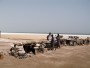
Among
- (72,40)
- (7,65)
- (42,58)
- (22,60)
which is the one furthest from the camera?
(72,40)

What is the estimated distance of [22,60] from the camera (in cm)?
1589

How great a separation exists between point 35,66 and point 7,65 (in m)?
1.85

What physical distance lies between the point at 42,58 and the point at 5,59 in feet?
9.66

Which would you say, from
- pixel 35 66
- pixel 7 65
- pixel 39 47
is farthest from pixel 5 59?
pixel 39 47

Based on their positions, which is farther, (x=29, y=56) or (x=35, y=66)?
(x=29, y=56)

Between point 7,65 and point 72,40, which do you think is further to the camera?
point 72,40

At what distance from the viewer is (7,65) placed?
14.2 meters

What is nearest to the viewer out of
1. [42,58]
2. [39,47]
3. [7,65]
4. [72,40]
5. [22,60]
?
[7,65]

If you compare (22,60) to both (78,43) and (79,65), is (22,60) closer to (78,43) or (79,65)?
(79,65)

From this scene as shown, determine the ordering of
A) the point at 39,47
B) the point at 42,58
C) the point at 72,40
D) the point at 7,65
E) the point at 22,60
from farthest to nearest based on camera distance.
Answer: the point at 72,40 < the point at 39,47 < the point at 42,58 < the point at 22,60 < the point at 7,65

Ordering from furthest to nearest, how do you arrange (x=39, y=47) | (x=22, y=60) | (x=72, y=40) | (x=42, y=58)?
(x=72, y=40) → (x=39, y=47) → (x=42, y=58) → (x=22, y=60)

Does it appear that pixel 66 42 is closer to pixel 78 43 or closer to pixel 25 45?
pixel 78 43

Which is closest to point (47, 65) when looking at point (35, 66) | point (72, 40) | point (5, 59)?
point (35, 66)

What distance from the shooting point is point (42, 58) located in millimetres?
17062
